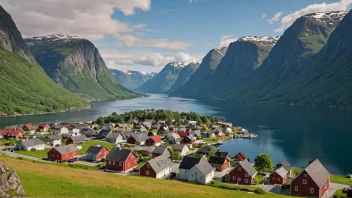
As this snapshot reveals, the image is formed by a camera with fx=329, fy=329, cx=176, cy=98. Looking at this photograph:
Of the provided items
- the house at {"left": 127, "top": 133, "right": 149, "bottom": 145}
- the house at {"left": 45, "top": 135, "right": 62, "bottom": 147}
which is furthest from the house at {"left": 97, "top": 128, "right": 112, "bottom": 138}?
the house at {"left": 45, "top": 135, "right": 62, "bottom": 147}

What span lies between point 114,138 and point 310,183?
8179cm

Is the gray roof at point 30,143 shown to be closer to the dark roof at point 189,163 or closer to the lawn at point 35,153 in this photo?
the lawn at point 35,153

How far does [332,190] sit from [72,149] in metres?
69.9

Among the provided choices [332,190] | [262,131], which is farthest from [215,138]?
[332,190]

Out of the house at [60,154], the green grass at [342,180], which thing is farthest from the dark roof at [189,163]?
the house at [60,154]

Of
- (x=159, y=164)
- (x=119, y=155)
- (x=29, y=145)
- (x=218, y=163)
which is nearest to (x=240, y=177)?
(x=218, y=163)

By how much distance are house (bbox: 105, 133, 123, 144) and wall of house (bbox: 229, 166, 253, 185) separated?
6493 cm

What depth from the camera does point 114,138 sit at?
128 m

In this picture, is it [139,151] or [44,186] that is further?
[139,151]

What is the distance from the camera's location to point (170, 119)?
604ft

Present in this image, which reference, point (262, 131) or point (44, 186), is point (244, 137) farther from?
point (44, 186)

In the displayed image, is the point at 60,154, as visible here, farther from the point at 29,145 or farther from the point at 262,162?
the point at 262,162

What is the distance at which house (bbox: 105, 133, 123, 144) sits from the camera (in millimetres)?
127969

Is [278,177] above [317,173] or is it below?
below
